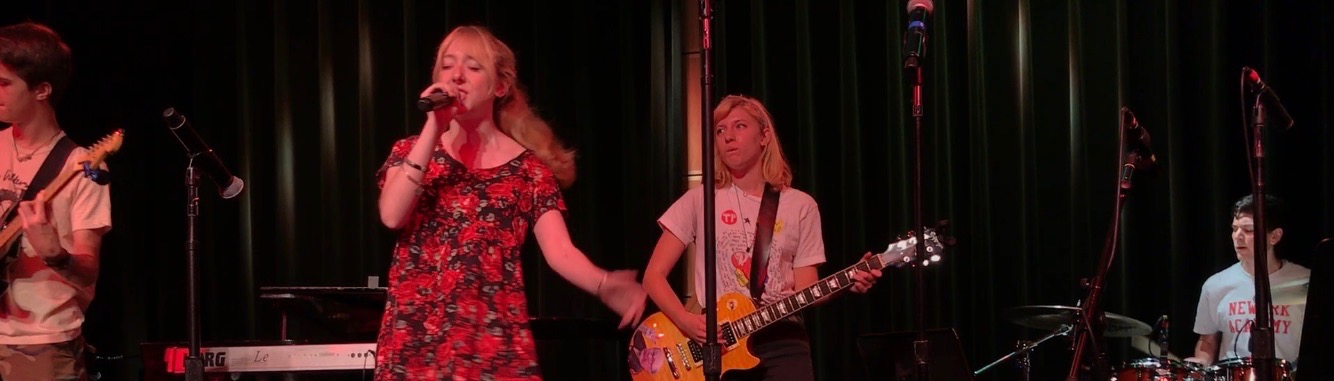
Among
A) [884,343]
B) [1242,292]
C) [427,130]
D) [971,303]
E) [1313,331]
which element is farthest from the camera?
[971,303]

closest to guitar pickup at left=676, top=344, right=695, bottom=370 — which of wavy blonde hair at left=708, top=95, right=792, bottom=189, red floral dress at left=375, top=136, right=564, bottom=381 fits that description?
wavy blonde hair at left=708, top=95, right=792, bottom=189

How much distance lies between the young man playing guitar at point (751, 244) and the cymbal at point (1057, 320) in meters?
0.86

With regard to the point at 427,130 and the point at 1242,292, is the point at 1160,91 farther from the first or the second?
the point at 427,130

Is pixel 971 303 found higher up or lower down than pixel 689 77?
lower down

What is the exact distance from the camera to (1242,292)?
5156mm

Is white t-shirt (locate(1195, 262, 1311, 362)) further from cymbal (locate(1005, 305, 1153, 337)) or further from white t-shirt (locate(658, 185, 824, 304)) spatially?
white t-shirt (locate(658, 185, 824, 304))

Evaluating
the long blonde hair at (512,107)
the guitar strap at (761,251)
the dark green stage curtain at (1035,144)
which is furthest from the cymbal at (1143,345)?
the long blonde hair at (512,107)

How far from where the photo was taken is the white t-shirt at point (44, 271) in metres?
3.11

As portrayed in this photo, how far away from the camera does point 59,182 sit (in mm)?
3172

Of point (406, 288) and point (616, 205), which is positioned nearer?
point (406, 288)

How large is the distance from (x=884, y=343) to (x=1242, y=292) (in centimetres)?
152

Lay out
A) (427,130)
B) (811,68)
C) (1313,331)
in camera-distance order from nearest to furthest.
Answer: 1. (1313,331)
2. (427,130)
3. (811,68)

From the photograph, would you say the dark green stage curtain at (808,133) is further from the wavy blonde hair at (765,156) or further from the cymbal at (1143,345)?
the wavy blonde hair at (765,156)

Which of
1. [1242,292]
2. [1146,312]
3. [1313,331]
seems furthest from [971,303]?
[1313,331]
